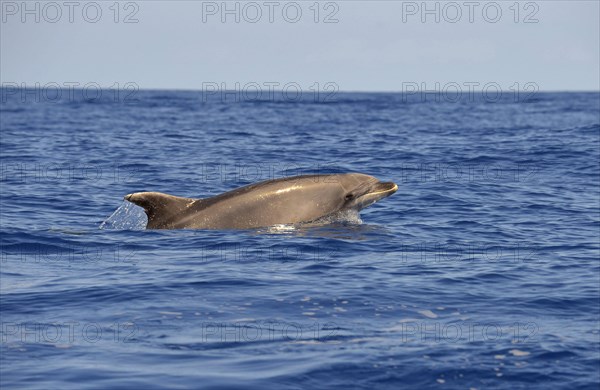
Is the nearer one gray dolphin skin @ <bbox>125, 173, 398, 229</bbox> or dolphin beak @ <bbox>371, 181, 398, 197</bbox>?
gray dolphin skin @ <bbox>125, 173, 398, 229</bbox>

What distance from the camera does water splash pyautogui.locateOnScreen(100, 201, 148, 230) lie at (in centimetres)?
2034

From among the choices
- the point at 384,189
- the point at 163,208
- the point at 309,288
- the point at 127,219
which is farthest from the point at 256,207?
the point at 309,288

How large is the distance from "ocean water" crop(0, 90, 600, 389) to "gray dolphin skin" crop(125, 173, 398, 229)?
32cm

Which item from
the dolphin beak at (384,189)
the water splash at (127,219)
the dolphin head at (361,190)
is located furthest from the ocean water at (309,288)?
the dolphin beak at (384,189)

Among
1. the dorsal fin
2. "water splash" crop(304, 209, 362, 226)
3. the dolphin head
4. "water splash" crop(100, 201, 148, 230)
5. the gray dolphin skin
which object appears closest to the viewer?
the dorsal fin

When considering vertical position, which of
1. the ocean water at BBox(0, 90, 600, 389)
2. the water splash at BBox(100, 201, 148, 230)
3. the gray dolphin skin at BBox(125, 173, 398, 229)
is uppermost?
the gray dolphin skin at BBox(125, 173, 398, 229)

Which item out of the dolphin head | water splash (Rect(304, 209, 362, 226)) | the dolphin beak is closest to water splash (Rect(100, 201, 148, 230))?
water splash (Rect(304, 209, 362, 226))

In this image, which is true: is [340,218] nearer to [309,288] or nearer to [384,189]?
[384,189]

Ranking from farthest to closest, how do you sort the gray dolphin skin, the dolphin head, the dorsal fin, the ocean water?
the dolphin head, the gray dolphin skin, the dorsal fin, the ocean water

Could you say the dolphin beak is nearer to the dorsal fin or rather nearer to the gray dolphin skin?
the gray dolphin skin

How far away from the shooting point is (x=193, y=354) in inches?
452

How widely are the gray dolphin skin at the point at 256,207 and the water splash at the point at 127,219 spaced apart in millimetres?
1036

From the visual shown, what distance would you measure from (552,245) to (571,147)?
2251cm

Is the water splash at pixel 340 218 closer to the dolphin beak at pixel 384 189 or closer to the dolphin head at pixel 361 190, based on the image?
the dolphin head at pixel 361 190
